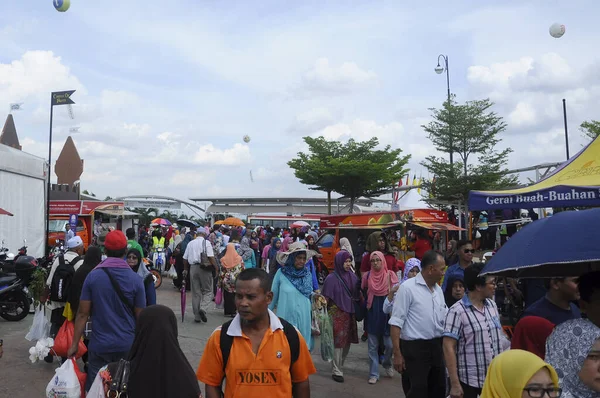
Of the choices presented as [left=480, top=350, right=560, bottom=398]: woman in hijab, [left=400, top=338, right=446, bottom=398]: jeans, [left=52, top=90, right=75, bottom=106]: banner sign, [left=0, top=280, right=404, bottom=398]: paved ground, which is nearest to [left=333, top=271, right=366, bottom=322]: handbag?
[left=0, top=280, right=404, bottom=398]: paved ground

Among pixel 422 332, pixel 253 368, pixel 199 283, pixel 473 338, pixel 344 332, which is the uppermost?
pixel 253 368

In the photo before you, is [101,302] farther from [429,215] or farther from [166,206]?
[166,206]

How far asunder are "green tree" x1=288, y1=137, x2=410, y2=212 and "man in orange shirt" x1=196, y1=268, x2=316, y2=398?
31.6 metres

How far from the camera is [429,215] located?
16.2 meters

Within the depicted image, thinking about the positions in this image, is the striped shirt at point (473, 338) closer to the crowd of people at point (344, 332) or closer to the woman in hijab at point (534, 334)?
the crowd of people at point (344, 332)

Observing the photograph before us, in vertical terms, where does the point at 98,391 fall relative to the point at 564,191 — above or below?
below

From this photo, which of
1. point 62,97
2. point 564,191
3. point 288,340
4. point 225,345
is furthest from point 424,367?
point 62,97

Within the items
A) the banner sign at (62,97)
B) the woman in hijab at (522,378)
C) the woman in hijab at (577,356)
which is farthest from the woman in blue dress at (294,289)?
the banner sign at (62,97)

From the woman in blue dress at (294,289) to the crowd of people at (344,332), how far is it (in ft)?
0.05

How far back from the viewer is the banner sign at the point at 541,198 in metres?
6.18

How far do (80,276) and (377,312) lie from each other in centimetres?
361

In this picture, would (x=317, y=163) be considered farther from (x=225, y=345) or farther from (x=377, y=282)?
(x=225, y=345)

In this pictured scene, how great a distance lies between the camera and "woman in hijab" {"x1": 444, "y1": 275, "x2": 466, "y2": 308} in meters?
5.42

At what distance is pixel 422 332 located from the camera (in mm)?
4820
